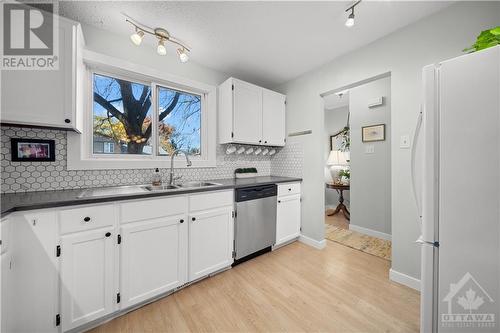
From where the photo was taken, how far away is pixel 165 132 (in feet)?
7.71

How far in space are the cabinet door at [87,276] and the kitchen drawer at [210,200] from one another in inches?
25.0

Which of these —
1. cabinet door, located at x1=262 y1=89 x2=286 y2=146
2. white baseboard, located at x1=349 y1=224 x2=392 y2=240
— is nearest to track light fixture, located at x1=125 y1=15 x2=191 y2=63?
cabinet door, located at x1=262 y1=89 x2=286 y2=146

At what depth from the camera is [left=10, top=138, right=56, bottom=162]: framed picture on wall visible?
4.80 feet

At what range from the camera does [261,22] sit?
1.76 metres

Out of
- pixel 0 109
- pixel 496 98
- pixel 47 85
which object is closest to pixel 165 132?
pixel 47 85

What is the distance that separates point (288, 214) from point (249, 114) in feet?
4.87

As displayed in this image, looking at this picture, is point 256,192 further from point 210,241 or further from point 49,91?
point 49,91

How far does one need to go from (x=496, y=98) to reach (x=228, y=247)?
6.95 ft

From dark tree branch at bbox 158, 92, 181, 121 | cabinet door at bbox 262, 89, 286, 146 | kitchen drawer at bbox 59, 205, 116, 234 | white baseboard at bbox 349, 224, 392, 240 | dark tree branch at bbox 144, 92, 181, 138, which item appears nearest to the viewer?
kitchen drawer at bbox 59, 205, 116, 234

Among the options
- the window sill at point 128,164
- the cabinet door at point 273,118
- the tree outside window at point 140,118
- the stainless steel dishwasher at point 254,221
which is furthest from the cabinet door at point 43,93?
the cabinet door at point 273,118

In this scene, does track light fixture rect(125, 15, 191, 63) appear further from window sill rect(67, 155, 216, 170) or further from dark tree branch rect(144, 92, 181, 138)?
window sill rect(67, 155, 216, 170)

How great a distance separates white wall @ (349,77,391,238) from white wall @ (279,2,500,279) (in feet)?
3.42

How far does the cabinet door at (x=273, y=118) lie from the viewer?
2.78m

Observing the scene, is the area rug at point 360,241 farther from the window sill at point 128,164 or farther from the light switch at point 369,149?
the window sill at point 128,164
